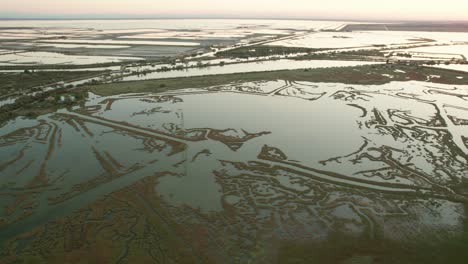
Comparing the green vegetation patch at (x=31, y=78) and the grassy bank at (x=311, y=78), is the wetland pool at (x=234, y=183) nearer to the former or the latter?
the grassy bank at (x=311, y=78)

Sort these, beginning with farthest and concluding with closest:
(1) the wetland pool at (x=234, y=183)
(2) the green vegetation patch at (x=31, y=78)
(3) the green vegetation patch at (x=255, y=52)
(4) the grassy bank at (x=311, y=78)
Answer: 1. (3) the green vegetation patch at (x=255, y=52)
2. (4) the grassy bank at (x=311, y=78)
3. (2) the green vegetation patch at (x=31, y=78)
4. (1) the wetland pool at (x=234, y=183)

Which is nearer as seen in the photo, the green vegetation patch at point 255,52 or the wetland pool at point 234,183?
the wetland pool at point 234,183

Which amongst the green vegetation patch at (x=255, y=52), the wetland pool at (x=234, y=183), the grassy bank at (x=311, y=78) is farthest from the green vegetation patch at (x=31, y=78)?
the green vegetation patch at (x=255, y=52)

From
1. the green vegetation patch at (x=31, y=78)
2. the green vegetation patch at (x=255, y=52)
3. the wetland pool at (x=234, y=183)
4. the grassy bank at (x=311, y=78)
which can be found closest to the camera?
the wetland pool at (x=234, y=183)

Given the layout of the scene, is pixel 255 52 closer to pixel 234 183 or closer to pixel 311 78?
pixel 311 78

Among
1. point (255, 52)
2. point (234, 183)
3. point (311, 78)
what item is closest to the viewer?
point (234, 183)

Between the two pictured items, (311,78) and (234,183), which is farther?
(311,78)

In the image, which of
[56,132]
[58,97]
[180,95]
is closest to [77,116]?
[56,132]

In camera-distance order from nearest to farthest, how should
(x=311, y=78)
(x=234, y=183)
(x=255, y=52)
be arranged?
(x=234, y=183)
(x=311, y=78)
(x=255, y=52)

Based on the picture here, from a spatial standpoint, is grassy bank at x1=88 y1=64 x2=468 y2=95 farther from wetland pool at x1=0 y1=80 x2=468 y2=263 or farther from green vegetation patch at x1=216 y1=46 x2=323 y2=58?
green vegetation patch at x1=216 y1=46 x2=323 y2=58

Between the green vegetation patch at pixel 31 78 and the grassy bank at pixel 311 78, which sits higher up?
the grassy bank at pixel 311 78

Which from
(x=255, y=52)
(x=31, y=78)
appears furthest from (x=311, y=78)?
(x=31, y=78)
